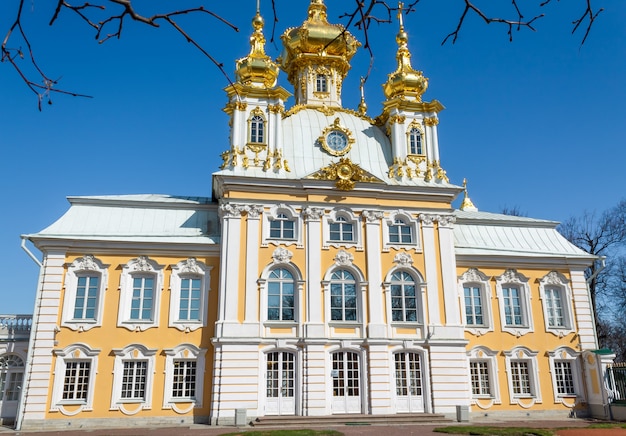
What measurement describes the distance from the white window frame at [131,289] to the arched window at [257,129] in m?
6.92

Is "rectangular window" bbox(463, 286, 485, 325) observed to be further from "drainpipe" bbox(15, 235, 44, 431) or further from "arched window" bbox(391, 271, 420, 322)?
"drainpipe" bbox(15, 235, 44, 431)

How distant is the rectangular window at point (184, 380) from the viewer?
20375mm

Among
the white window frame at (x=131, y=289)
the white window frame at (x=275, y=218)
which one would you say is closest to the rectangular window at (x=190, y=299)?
the white window frame at (x=131, y=289)

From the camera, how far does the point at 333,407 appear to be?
20562 mm

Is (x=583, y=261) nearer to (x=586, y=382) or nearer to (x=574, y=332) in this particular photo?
(x=574, y=332)

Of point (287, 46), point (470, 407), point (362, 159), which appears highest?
point (287, 46)

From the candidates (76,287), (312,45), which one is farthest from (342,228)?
(312,45)

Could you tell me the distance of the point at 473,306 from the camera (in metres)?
23.7

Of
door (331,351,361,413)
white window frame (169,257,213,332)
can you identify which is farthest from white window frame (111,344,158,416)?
door (331,351,361,413)

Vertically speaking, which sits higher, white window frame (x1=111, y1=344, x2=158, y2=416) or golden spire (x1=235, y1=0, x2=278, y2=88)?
golden spire (x1=235, y1=0, x2=278, y2=88)

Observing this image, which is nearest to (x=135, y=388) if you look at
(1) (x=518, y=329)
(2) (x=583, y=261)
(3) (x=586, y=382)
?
(1) (x=518, y=329)

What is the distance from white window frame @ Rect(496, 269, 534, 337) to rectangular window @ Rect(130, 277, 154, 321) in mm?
14879

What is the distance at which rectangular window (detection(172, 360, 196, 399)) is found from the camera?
802 inches

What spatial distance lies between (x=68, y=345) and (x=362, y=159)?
47.3ft
